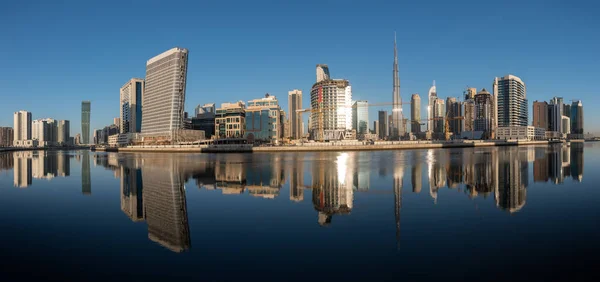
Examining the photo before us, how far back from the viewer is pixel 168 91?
589ft

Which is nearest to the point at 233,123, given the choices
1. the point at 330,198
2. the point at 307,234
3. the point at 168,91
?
the point at 168,91

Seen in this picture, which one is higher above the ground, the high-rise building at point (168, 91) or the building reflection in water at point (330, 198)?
the high-rise building at point (168, 91)

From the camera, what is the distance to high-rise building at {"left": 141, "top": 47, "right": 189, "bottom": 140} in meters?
172

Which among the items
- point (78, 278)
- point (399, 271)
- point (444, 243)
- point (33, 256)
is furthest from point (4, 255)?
point (444, 243)

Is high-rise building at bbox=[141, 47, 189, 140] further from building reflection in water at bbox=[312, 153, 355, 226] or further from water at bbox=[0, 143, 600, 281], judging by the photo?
building reflection in water at bbox=[312, 153, 355, 226]

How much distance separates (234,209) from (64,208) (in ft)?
35.2

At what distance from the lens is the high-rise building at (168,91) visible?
171625 millimetres

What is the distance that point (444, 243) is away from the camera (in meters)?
12.3

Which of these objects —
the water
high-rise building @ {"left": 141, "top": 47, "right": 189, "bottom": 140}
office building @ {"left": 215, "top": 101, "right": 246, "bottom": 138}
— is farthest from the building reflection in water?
office building @ {"left": 215, "top": 101, "right": 246, "bottom": 138}

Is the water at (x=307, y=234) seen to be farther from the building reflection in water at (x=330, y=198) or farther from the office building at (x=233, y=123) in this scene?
the office building at (x=233, y=123)

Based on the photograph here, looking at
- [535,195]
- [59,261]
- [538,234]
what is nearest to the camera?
[59,261]

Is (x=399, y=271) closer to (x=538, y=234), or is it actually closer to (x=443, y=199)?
(x=538, y=234)

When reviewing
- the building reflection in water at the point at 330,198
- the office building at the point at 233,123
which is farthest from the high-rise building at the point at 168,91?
the building reflection in water at the point at 330,198

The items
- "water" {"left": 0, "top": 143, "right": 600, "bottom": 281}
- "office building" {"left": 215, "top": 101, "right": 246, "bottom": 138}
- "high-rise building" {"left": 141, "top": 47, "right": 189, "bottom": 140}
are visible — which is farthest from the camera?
"office building" {"left": 215, "top": 101, "right": 246, "bottom": 138}
